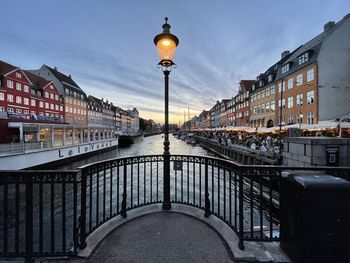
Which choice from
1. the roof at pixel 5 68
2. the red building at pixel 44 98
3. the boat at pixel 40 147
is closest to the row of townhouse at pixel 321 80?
the boat at pixel 40 147

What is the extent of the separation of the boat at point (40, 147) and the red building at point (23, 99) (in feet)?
5.81

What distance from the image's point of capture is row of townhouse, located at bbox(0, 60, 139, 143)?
29422mm

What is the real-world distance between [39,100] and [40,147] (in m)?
37.8

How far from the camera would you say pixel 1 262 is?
9.81ft

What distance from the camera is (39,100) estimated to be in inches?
1993

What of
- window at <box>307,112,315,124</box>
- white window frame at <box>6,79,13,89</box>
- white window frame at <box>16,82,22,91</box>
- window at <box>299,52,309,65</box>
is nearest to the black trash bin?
window at <box>307,112,315,124</box>

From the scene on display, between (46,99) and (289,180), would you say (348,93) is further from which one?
(46,99)

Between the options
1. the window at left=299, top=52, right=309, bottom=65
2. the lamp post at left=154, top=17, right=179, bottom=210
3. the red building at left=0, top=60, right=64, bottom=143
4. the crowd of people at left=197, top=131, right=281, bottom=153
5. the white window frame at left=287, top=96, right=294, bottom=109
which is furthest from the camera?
the white window frame at left=287, top=96, right=294, bottom=109

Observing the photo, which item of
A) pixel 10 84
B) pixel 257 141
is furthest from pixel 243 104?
pixel 10 84

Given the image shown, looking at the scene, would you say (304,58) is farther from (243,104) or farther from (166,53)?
(166,53)

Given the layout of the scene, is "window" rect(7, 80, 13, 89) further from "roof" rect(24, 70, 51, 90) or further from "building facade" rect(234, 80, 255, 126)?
"building facade" rect(234, 80, 255, 126)

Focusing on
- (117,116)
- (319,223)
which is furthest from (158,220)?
(117,116)

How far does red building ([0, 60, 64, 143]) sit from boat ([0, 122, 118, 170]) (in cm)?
177

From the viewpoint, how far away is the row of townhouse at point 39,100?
29.4m
